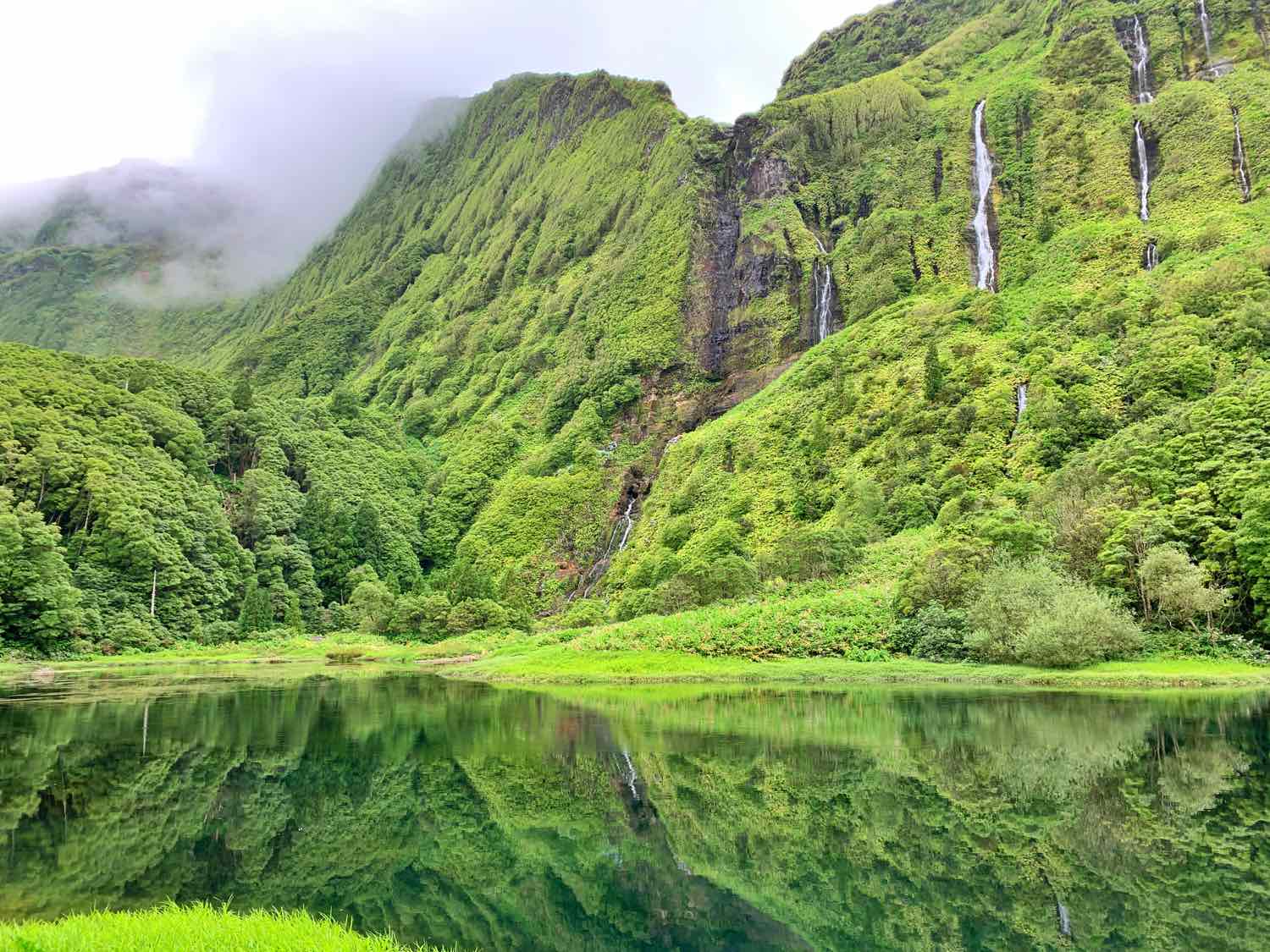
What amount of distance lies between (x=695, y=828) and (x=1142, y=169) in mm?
122080

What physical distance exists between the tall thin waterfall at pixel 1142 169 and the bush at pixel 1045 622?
76855mm

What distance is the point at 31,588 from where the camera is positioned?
71250mm

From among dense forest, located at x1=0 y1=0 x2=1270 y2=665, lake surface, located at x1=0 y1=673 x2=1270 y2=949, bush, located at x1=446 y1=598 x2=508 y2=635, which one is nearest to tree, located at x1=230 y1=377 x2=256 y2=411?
dense forest, located at x1=0 y1=0 x2=1270 y2=665

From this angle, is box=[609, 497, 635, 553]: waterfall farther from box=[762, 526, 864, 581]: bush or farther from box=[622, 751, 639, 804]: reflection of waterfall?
box=[622, 751, 639, 804]: reflection of waterfall

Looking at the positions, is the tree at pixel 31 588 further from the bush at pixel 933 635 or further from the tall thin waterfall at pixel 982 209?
the tall thin waterfall at pixel 982 209

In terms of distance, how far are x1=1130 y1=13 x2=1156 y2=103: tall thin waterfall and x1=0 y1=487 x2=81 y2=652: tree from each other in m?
141

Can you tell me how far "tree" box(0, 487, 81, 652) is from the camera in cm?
7119

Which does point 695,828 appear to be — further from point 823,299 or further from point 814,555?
point 823,299

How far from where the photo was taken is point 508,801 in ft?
66.8

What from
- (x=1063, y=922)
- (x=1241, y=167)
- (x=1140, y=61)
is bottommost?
(x=1063, y=922)

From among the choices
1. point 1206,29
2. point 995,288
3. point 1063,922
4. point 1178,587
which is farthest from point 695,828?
point 1206,29

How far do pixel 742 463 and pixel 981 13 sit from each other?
141m

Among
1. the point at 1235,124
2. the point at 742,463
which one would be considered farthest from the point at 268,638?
the point at 1235,124

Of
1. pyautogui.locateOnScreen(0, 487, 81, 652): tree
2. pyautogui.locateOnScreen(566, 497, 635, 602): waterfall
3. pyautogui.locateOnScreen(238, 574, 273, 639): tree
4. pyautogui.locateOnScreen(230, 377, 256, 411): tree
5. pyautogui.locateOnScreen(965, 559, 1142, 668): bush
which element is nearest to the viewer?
pyautogui.locateOnScreen(965, 559, 1142, 668): bush
